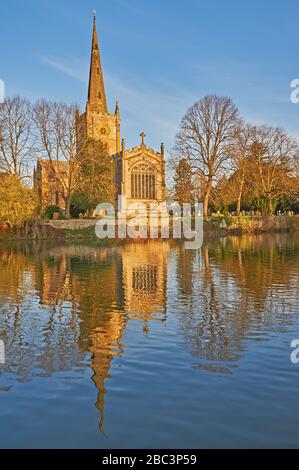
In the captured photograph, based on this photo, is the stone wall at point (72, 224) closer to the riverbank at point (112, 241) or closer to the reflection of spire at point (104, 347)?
the riverbank at point (112, 241)

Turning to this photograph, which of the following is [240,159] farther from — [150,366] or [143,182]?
[150,366]

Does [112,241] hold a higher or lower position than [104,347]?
higher

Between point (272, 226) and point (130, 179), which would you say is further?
point (130, 179)

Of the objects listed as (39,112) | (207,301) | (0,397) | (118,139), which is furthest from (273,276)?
(118,139)

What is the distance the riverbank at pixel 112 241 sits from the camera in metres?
46.3

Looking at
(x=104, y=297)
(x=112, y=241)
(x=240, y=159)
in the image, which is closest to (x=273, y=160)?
(x=240, y=159)

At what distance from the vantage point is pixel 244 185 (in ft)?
219

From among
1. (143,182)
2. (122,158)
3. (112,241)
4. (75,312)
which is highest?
(122,158)

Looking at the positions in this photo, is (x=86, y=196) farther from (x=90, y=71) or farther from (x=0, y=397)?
(x=0, y=397)

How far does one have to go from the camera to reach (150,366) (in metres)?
8.17

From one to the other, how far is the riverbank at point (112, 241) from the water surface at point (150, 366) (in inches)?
1199

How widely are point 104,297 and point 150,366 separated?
6472 millimetres

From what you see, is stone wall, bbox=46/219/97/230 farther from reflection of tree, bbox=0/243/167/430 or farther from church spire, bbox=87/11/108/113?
church spire, bbox=87/11/108/113
